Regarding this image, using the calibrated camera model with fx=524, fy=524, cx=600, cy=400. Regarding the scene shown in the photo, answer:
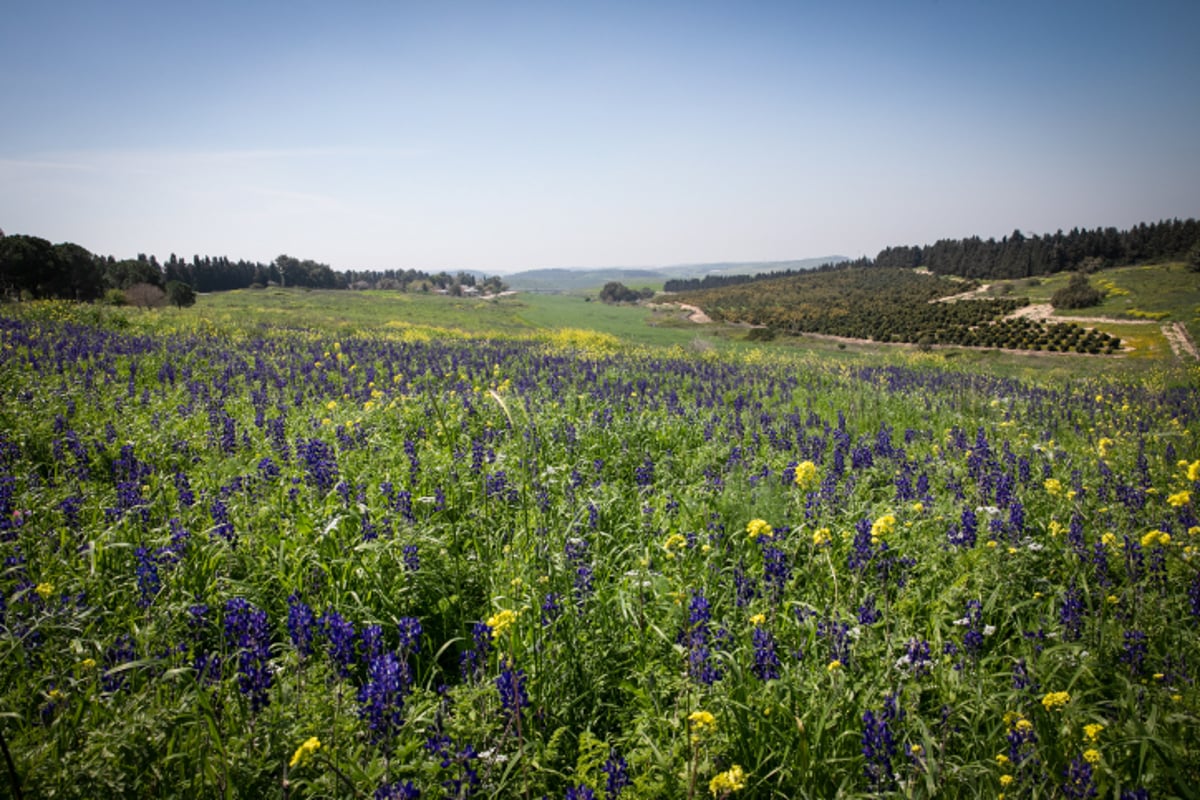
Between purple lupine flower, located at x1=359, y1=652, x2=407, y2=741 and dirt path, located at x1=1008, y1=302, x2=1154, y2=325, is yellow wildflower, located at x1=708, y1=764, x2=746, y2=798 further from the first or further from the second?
dirt path, located at x1=1008, y1=302, x2=1154, y2=325

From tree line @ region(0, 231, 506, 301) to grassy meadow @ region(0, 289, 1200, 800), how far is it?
4392 centimetres

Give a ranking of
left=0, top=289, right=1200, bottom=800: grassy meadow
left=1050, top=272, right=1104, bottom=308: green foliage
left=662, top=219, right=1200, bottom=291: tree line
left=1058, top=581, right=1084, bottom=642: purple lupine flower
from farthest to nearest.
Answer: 1. left=662, top=219, right=1200, bottom=291: tree line
2. left=1050, top=272, right=1104, bottom=308: green foliage
3. left=1058, top=581, right=1084, bottom=642: purple lupine flower
4. left=0, top=289, right=1200, bottom=800: grassy meadow

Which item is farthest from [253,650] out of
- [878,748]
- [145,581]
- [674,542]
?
[878,748]

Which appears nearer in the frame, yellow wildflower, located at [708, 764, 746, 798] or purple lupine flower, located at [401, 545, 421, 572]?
yellow wildflower, located at [708, 764, 746, 798]

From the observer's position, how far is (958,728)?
2814 millimetres

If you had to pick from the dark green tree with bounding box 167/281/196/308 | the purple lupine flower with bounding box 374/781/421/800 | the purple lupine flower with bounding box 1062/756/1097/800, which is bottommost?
the purple lupine flower with bounding box 1062/756/1097/800

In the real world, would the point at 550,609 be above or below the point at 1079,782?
above

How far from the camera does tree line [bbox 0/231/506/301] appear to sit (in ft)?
139

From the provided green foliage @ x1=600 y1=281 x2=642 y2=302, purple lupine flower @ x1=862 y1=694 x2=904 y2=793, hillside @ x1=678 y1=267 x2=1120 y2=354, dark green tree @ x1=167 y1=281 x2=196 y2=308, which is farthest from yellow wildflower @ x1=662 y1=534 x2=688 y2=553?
green foliage @ x1=600 y1=281 x2=642 y2=302

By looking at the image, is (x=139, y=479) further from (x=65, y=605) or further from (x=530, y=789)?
(x=530, y=789)

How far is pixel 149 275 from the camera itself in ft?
212

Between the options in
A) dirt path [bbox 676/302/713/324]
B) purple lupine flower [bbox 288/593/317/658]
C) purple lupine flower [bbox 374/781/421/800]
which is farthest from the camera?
dirt path [bbox 676/302/713/324]

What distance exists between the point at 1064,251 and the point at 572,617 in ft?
324

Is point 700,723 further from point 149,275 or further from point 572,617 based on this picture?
point 149,275
